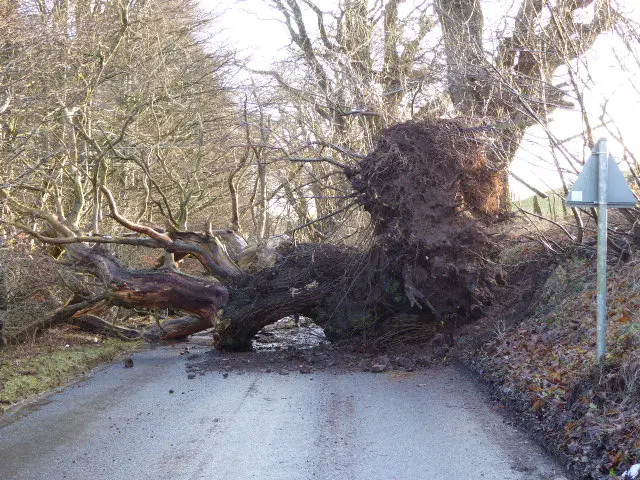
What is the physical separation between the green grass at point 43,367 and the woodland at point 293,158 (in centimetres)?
91

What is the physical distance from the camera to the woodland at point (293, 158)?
12.4 metres

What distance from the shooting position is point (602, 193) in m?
7.28

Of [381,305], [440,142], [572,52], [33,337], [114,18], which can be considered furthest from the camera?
[114,18]

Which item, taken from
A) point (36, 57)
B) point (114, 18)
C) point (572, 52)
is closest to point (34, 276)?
point (36, 57)

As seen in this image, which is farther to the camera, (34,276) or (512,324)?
(34,276)

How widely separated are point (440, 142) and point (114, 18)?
28.2 feet

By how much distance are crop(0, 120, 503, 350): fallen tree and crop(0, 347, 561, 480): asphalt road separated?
210 cm

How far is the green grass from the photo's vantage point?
1048 cm

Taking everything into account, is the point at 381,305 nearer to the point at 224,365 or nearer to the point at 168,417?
the point at 224,365

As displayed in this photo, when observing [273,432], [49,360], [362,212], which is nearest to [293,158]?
[362,212]

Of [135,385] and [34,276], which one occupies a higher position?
[34,276]

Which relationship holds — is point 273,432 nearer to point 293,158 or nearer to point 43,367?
point 43,367

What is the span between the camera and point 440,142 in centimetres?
1246

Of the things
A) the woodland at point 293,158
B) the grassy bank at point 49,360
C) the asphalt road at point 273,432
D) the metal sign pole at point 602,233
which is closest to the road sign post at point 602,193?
the metal sign pole at point 602,233
